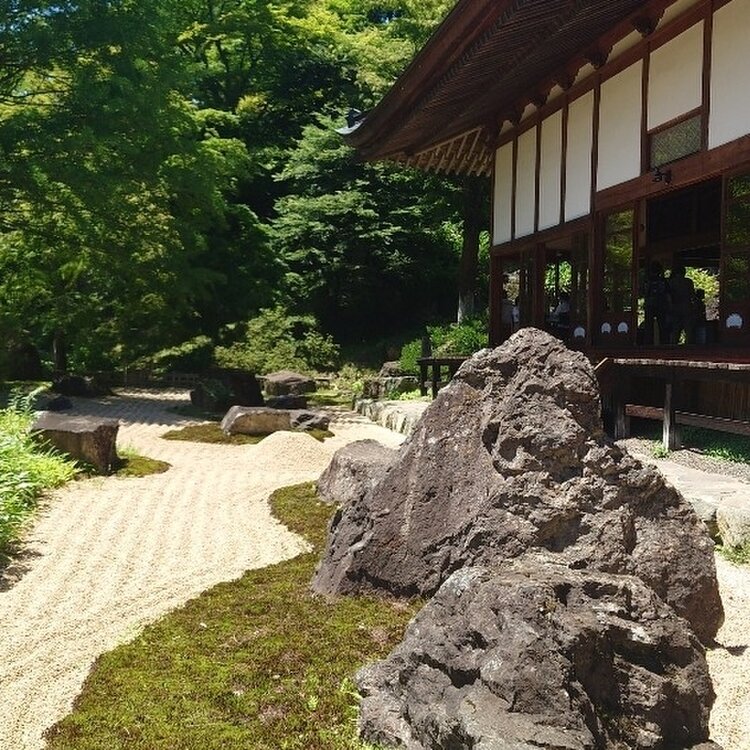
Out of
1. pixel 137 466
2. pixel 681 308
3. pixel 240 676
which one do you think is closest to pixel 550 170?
pixel 681 308

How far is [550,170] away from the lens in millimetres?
11984

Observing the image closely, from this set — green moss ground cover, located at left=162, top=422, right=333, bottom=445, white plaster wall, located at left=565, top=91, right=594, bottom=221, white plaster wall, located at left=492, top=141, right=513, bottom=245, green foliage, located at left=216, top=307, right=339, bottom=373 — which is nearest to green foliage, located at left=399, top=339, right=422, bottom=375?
green foliage, located at left=216, top=307, right=339, bottom=373

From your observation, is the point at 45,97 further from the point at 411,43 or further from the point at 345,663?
the point at 345,663

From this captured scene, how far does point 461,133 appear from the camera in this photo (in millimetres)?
14219

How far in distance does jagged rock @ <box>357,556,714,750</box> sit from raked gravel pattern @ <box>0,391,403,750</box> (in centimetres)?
147

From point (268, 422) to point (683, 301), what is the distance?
671 centimetres

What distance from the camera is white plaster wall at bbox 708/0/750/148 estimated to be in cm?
779

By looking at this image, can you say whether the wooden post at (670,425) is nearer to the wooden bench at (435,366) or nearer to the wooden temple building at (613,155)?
the wooden temple building at (613,155)

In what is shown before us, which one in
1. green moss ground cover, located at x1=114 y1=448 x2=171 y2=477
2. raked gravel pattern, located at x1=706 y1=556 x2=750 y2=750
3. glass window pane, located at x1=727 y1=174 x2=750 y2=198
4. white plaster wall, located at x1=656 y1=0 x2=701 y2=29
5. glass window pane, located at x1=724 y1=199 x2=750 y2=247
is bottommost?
green moss ground cover, located at x1=114 y1=448 x2=171 y2=477

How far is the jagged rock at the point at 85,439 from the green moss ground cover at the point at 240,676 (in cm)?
497

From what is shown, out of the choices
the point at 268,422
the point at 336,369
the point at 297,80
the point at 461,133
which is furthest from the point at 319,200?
the point at 268,422

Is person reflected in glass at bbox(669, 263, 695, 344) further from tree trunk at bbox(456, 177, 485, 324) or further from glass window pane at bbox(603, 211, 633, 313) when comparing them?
tree trunk at bbox(456, 177, 485, 324)

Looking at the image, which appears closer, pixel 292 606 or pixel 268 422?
pixel 292 606

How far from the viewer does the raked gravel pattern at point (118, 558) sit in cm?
356
